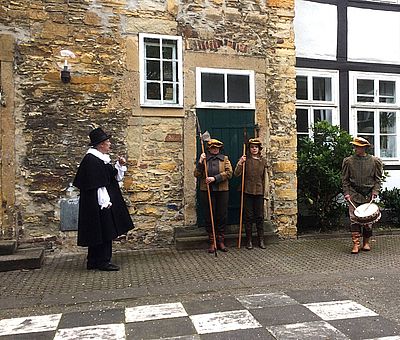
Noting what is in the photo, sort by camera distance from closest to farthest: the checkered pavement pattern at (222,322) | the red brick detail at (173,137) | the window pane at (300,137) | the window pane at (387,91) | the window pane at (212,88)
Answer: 1. the checkered pavement pattern at (222,322)
2. the red brick detail at (173,137)
3. the window pane at (212,88)
4. the window pane at (300,137)
5. the window pane at (387,91)

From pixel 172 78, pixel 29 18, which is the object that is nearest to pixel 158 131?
pixel 172 78

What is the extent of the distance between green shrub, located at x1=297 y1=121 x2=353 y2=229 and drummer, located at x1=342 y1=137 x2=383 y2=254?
0.75 metres

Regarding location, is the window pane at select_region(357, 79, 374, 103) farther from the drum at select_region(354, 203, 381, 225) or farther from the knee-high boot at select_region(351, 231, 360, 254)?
the knee-high boot at select_region(351, 231, 360, 254)

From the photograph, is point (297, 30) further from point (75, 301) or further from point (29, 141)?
point (75, 301)

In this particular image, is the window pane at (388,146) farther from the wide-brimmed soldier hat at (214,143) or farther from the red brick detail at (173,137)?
the red brick detail at (173,137)

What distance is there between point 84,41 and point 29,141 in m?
1.77

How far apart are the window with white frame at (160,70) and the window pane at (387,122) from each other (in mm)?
5164

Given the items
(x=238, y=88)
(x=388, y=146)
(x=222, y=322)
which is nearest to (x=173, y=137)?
(x=238, y=88)

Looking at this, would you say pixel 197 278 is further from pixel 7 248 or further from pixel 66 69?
pixel 66 69

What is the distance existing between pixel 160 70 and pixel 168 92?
14.9 inches

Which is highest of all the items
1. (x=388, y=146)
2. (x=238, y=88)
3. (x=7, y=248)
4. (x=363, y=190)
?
(x=238, y=88)

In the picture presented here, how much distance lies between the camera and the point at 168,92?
756cm

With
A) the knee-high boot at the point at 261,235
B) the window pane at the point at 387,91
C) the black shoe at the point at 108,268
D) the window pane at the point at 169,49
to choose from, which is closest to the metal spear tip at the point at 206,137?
the window pane at the point at 169,49

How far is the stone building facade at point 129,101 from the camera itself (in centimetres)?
686
